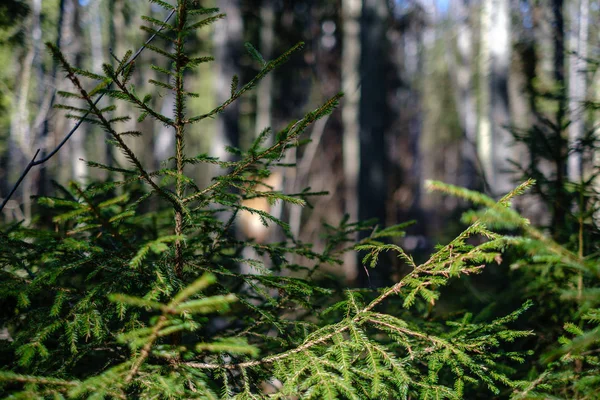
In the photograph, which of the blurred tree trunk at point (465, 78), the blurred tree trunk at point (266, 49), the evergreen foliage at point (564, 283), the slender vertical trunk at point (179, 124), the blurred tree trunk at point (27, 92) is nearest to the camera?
the evergreen foliage at point (564, 283)

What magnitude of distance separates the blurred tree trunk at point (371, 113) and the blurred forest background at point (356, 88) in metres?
0.02

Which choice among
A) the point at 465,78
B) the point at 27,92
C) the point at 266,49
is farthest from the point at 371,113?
the point at 465,78

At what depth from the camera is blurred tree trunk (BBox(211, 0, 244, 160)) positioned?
6027 mm

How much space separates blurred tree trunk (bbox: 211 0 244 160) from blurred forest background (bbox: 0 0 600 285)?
22mm

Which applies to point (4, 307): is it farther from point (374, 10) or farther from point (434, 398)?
point (374, 10)

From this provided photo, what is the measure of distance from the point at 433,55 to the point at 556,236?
805 inches

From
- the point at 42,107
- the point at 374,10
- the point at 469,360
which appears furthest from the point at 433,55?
the point at 469,360

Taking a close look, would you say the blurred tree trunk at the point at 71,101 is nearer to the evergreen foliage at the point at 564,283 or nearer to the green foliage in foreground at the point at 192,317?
the green foliage in foreground at the point at 192,317

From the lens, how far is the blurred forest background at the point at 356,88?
315 centimetres

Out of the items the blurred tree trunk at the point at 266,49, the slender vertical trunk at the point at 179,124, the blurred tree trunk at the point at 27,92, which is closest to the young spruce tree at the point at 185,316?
the slender vertical trunk at the point at 179,124

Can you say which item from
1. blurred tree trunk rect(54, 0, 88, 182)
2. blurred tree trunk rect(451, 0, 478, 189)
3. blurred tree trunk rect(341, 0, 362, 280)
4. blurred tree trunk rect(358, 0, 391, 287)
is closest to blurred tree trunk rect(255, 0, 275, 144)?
blurred tree trunk rect(341, 0, 362, 280)

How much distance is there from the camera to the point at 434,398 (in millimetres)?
1192

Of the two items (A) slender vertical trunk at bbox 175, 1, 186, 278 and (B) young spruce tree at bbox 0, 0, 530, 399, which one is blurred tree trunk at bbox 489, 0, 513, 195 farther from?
(A) slender vertical trunk at bbox 175, 1, 186, 278

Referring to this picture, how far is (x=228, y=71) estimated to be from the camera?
19.9 feet
